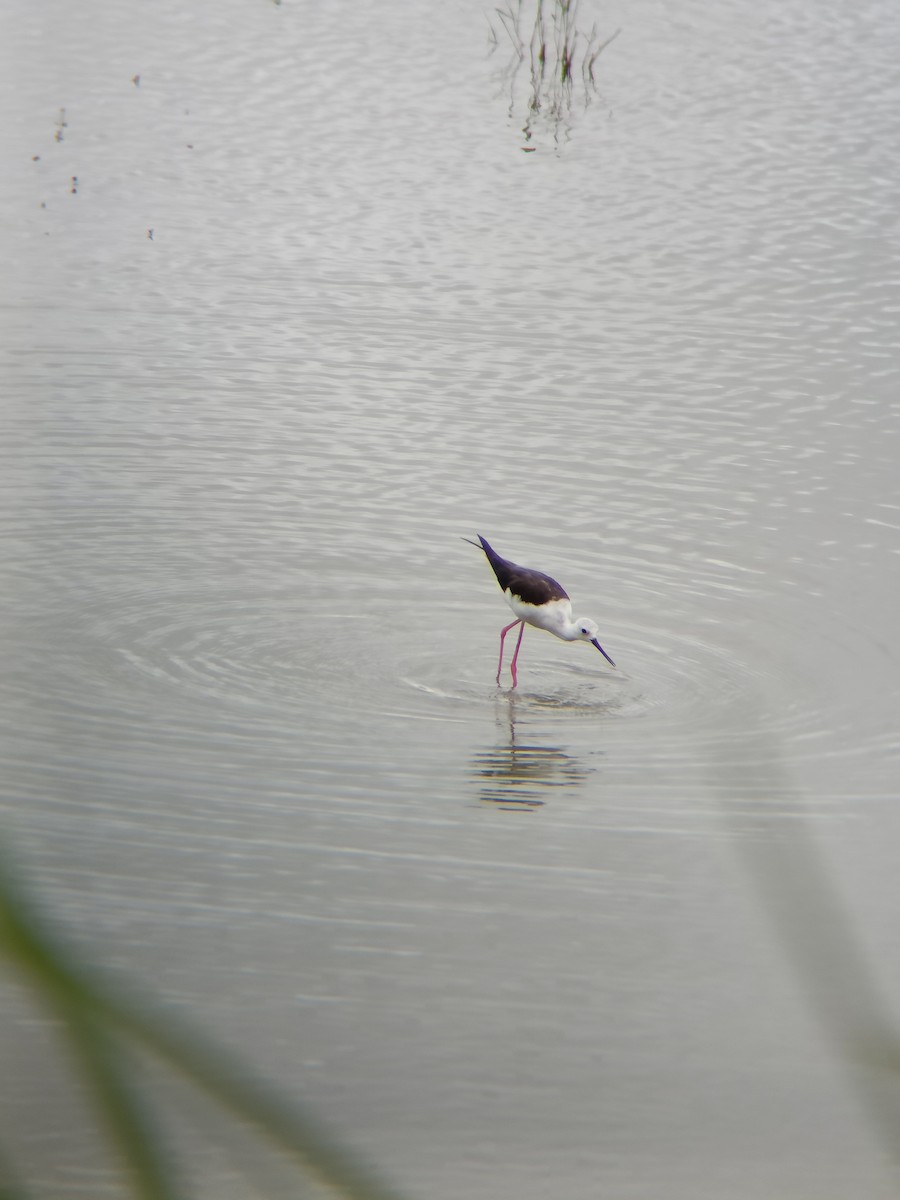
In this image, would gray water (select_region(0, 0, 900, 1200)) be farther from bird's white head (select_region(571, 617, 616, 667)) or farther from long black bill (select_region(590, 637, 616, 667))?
bird's white head (select_region(571, 617, 616, 667))

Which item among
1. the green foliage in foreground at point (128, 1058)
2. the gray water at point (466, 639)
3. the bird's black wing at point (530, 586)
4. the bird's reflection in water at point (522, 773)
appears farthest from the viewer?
the bird's black wing at point (530, 586)

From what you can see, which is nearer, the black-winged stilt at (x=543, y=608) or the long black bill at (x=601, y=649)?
the black-winged stilt at (x=543, y=608)

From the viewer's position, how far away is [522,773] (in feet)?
23.1

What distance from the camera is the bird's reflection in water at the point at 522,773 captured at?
676cm

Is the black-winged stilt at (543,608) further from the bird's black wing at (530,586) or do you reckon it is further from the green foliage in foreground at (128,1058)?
the green foliage in foreground at (128,1058)

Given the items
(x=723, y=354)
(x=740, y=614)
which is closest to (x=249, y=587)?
(x=740, y=614)

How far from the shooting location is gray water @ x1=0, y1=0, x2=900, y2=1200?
15.1ft

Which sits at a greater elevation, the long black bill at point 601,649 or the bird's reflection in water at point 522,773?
the long black bill at point 601,649

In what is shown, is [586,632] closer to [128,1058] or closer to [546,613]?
[546,613]

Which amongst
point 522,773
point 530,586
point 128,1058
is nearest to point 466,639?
point 530,586

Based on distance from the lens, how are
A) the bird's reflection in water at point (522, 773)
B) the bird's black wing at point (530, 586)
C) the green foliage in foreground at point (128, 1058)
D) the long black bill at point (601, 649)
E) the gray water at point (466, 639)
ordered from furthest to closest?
1. the long black bill at point (601, 649)
2. the bird's black wing at point (530, 586)
3. the bird's reflection in water at point (522, 773)
4. the gray water at point (466, 639)
5. the green foliage in foreground at point (128, 1058)

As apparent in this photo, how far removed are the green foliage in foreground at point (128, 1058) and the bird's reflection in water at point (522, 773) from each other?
20.3 ft

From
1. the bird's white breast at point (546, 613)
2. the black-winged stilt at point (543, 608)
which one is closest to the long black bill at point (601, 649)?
the black-winged stilt at point (543, 608)

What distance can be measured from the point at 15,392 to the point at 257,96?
1154cm
